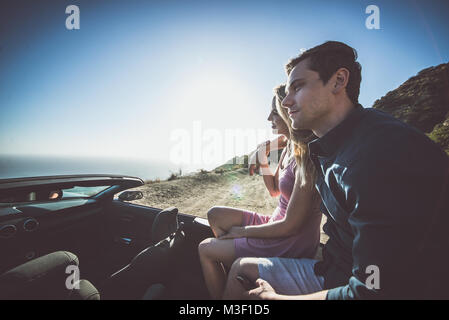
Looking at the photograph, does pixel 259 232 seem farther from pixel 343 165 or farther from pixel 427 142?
pixel 427 142

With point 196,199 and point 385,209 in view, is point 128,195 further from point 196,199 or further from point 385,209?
point 196,199

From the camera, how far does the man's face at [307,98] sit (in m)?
1.22

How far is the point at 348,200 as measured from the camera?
2.98 ft

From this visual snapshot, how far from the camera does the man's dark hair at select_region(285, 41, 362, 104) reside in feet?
4.15

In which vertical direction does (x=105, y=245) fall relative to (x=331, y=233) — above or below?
below

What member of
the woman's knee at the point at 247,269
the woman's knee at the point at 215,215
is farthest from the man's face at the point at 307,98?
the woman's knee at the point at 215,215

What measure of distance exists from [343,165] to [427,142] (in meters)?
0.34

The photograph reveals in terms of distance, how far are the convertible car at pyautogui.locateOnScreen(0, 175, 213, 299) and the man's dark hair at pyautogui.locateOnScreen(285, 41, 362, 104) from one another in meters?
1.90

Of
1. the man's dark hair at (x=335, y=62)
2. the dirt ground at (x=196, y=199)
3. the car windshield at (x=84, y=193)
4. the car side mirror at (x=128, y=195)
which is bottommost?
the dirt ground at (x=196, y=199)

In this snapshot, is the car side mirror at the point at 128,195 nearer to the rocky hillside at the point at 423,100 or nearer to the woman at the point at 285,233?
the woman at the point at 285,233

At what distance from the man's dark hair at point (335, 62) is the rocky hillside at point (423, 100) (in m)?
22.6
